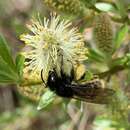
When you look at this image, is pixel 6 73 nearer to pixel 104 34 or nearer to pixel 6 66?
pixel 6 66

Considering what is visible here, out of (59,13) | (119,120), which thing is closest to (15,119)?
(119,120)

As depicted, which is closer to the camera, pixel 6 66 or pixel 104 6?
pixel 6 66

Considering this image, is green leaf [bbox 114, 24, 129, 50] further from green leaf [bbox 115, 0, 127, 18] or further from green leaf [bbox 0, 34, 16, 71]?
green leaf [bbox 0, 34, 16, 71]

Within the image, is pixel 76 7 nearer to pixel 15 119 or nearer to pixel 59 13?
pixel 59 13

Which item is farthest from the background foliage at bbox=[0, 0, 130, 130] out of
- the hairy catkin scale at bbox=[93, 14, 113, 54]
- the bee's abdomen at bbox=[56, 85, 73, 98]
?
the bee's abdomen at bbox=[56, 85, 73, 98]

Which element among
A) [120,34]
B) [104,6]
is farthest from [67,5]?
[120,34]

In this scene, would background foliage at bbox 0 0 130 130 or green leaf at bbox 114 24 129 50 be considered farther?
green leaf at bbox 114 24 129 50
